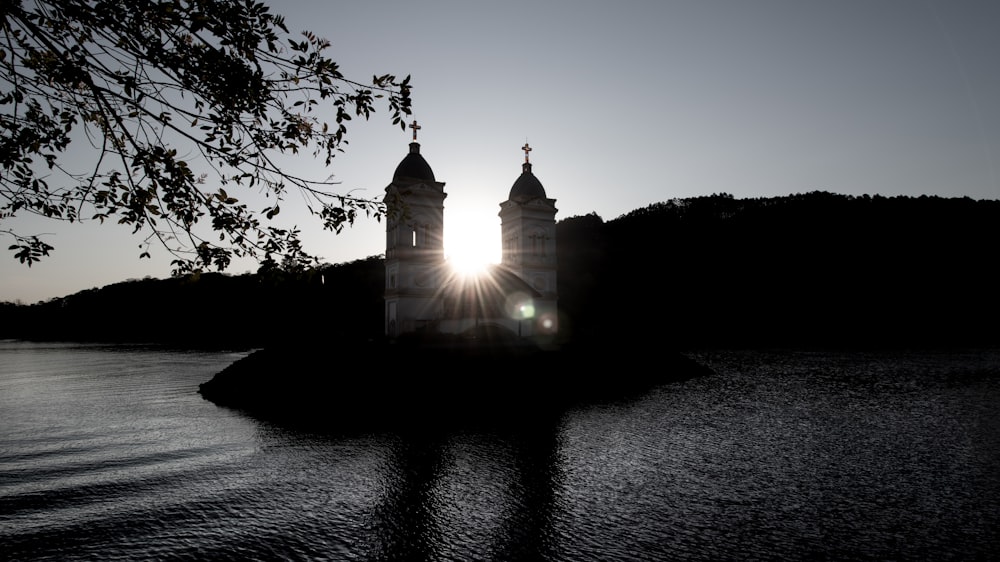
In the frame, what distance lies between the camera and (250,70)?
251 inches

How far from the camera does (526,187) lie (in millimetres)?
44250

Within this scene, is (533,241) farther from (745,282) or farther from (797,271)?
(797,271)

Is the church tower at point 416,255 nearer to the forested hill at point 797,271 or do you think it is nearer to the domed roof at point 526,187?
the domed roof at point 526,187

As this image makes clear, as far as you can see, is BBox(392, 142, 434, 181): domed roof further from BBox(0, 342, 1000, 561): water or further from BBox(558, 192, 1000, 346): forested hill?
BBox(558, 192, 1000, 346): forested hill

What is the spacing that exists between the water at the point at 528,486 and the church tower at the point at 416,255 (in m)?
16.5

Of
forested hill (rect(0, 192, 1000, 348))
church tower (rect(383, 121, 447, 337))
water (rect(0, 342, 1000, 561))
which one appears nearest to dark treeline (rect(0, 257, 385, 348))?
forested hill (rect(0, 192, 1000, 348))

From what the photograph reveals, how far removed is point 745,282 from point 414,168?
92.1 metres

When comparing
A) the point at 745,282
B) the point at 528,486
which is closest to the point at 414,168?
the point at 528,486

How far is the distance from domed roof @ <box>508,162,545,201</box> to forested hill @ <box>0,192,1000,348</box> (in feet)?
131

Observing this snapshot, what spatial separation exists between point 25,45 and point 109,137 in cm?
155

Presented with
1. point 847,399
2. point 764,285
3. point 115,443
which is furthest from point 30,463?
point 764,285

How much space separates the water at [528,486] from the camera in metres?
8.73

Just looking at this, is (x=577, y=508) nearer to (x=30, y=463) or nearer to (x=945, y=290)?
(x=30, y=463)

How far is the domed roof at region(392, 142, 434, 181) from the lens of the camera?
39.2m
